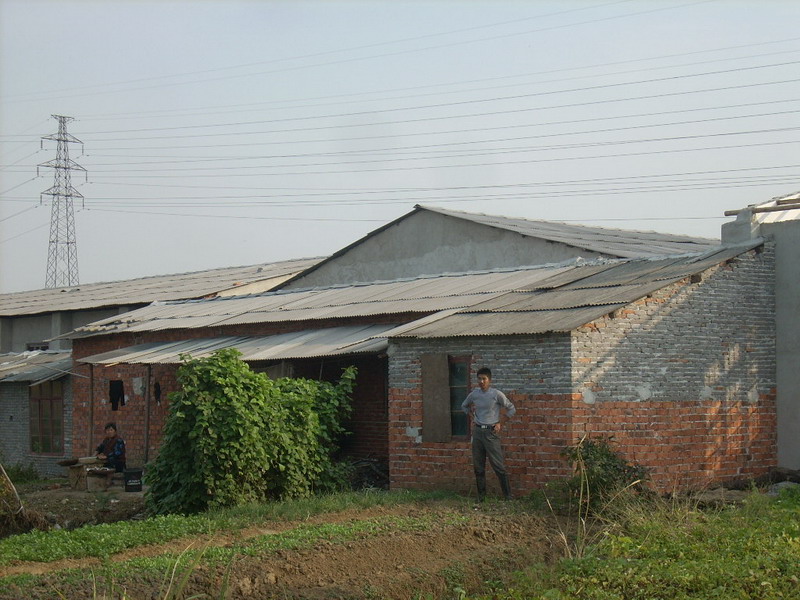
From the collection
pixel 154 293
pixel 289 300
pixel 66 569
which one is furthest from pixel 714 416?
pixel 154 293

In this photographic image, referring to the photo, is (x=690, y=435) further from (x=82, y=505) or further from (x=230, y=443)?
(x=82, y=505)

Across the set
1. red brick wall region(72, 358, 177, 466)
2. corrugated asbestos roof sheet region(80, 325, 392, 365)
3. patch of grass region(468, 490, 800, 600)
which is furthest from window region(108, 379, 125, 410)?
patch of grass region(468, 490, 800, 600)

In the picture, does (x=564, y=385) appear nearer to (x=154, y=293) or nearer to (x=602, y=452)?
(x=602, y=452)

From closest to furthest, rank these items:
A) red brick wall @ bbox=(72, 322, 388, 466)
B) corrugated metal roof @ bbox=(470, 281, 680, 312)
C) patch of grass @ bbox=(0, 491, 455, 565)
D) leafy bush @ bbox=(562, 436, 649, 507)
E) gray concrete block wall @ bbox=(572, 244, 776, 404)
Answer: patch of grass @ bbox=(0, 491, 455, 565)
leafy bush @ bbox=(562, 436, 649, 507)
gray concrete block wall @ bbox=(572, 244, 776, 404)
corrugated metal roof @ bbox=(470, 281, 680, 312)
red brick wall @ bbox=(72, 322, 388, 466)

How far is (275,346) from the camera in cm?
1619

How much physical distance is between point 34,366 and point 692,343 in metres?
16.3

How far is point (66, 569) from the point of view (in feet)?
27.4

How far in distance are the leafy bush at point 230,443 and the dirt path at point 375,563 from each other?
1792 mm

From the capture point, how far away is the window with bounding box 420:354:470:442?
12508 mm

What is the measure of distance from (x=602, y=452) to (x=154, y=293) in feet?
62.3

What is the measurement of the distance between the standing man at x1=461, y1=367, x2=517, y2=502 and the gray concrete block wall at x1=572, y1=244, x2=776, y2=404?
3.04ft

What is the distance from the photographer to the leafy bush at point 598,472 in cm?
1055

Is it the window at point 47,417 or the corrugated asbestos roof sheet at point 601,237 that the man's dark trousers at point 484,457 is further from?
the window at point 47,417

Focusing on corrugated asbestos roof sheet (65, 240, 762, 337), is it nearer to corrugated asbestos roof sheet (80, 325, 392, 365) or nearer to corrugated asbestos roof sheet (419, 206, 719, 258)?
corrugated asbestos roof sheet (80, 325, 392, 365)
